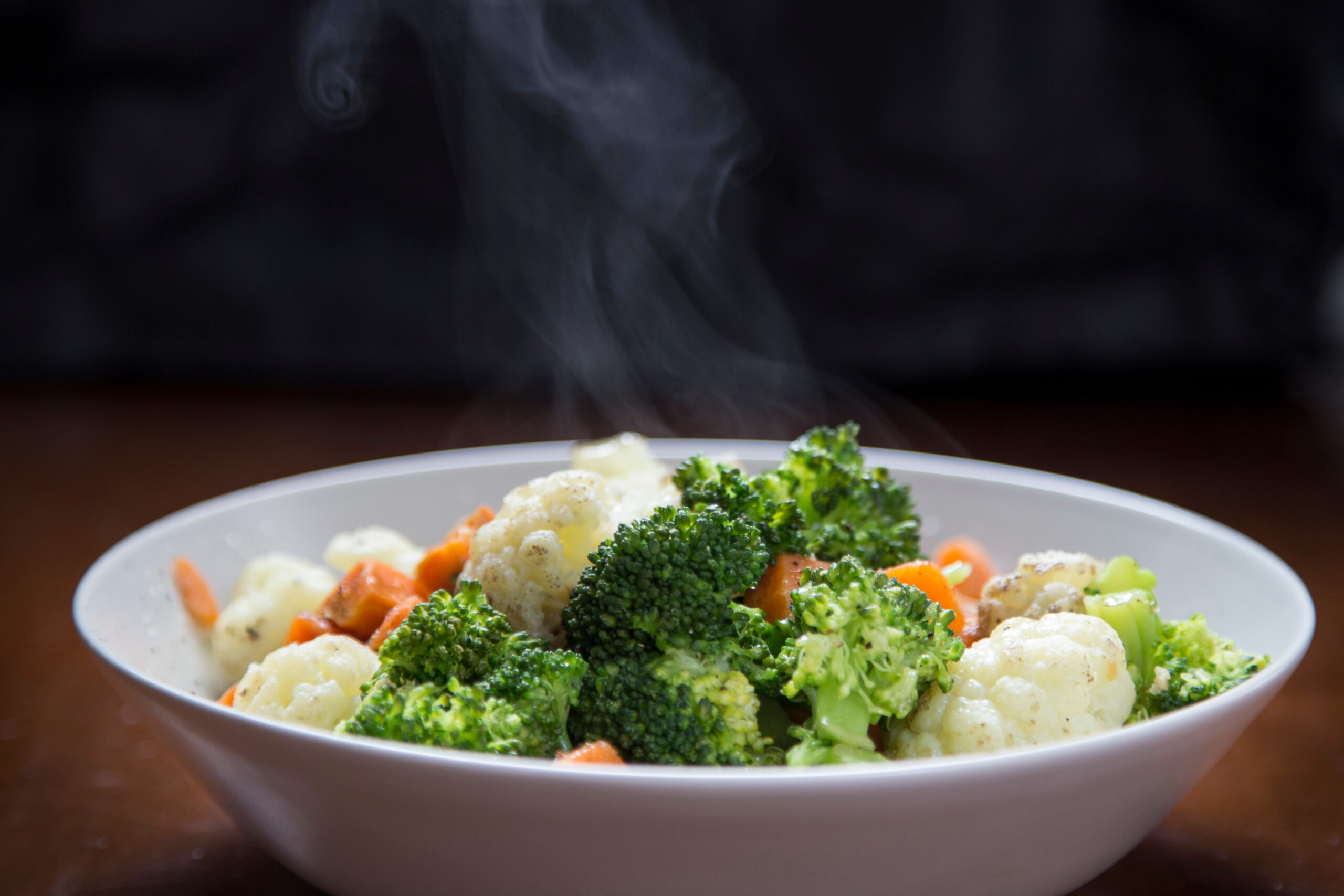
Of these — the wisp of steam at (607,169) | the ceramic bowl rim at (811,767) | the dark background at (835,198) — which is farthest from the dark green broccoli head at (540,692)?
the dark background at (835,198)

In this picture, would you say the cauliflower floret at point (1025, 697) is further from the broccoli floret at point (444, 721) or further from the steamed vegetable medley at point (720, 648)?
the broccoli floret at point (444, 721)

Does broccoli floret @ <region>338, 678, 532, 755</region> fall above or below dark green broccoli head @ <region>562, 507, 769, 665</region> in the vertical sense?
below

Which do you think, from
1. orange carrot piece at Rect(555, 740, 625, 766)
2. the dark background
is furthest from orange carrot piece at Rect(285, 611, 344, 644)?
the dark background

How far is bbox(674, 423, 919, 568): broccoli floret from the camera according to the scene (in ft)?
4.83

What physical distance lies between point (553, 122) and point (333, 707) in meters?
4.15

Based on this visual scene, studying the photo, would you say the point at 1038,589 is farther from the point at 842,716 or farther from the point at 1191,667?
the point at 842,716

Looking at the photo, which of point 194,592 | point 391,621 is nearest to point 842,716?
point 391,621

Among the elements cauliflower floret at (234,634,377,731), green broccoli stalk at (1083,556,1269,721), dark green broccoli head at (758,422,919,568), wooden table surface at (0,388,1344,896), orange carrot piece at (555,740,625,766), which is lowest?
wooden table surface at (0,388,1344,896)

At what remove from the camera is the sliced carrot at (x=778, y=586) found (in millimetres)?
1386

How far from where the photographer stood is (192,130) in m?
5.13

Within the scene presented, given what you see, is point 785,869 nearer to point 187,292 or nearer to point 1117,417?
point 1117,417

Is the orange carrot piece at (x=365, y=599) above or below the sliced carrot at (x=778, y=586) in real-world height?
below

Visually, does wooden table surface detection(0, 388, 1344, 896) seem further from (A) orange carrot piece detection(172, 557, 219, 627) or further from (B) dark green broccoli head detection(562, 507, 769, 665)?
(B) dark green broccoli head detection(562, 507, 769, 665)

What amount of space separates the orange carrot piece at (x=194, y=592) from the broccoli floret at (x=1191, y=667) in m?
1.29
